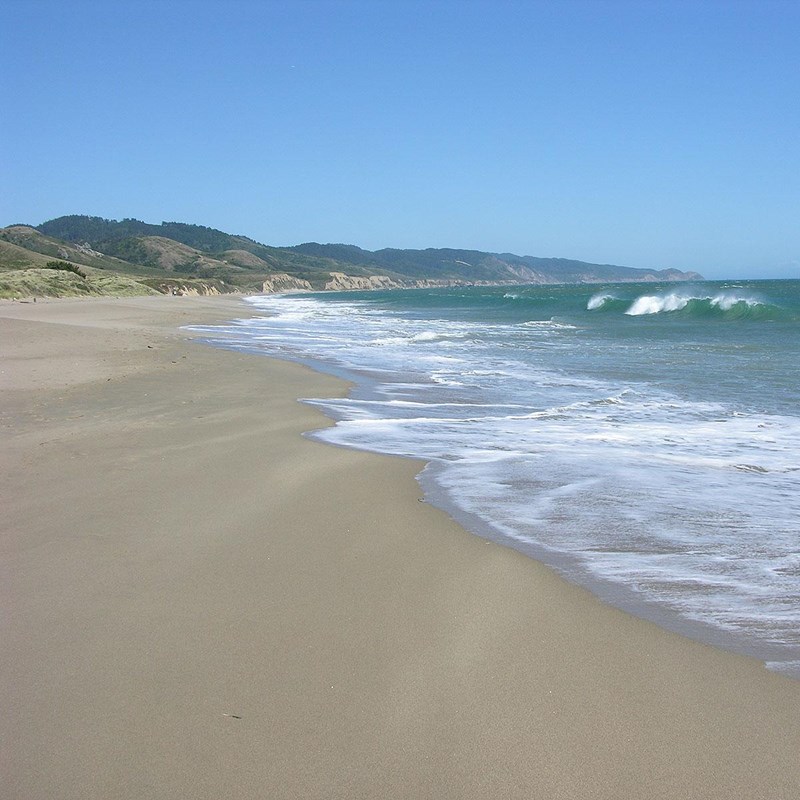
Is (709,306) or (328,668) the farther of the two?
(709,306)

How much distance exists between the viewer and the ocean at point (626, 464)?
12.4ft

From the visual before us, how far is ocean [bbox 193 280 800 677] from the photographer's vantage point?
3.77 m

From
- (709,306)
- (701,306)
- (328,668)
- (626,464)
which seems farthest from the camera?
(701,306)

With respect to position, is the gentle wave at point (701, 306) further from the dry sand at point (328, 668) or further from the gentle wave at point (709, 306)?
the dry sand at point (328, 668)

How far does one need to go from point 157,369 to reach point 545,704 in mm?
11062

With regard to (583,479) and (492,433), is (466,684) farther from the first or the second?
(492,433)

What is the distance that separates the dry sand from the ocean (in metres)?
0.36

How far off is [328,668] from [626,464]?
433cm

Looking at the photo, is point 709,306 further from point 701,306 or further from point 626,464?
point 626,464

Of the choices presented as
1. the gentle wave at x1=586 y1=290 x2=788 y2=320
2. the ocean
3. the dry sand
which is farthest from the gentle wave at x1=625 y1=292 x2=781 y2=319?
the dry sand

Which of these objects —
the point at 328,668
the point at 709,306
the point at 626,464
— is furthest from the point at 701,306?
the point at 328,668

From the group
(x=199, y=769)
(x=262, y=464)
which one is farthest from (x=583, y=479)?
(x=199, y=769)

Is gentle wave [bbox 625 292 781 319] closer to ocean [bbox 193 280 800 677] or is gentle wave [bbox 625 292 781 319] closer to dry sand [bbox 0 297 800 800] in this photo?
ocean [bbox 193 280 800 677]

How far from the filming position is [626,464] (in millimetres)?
6574
